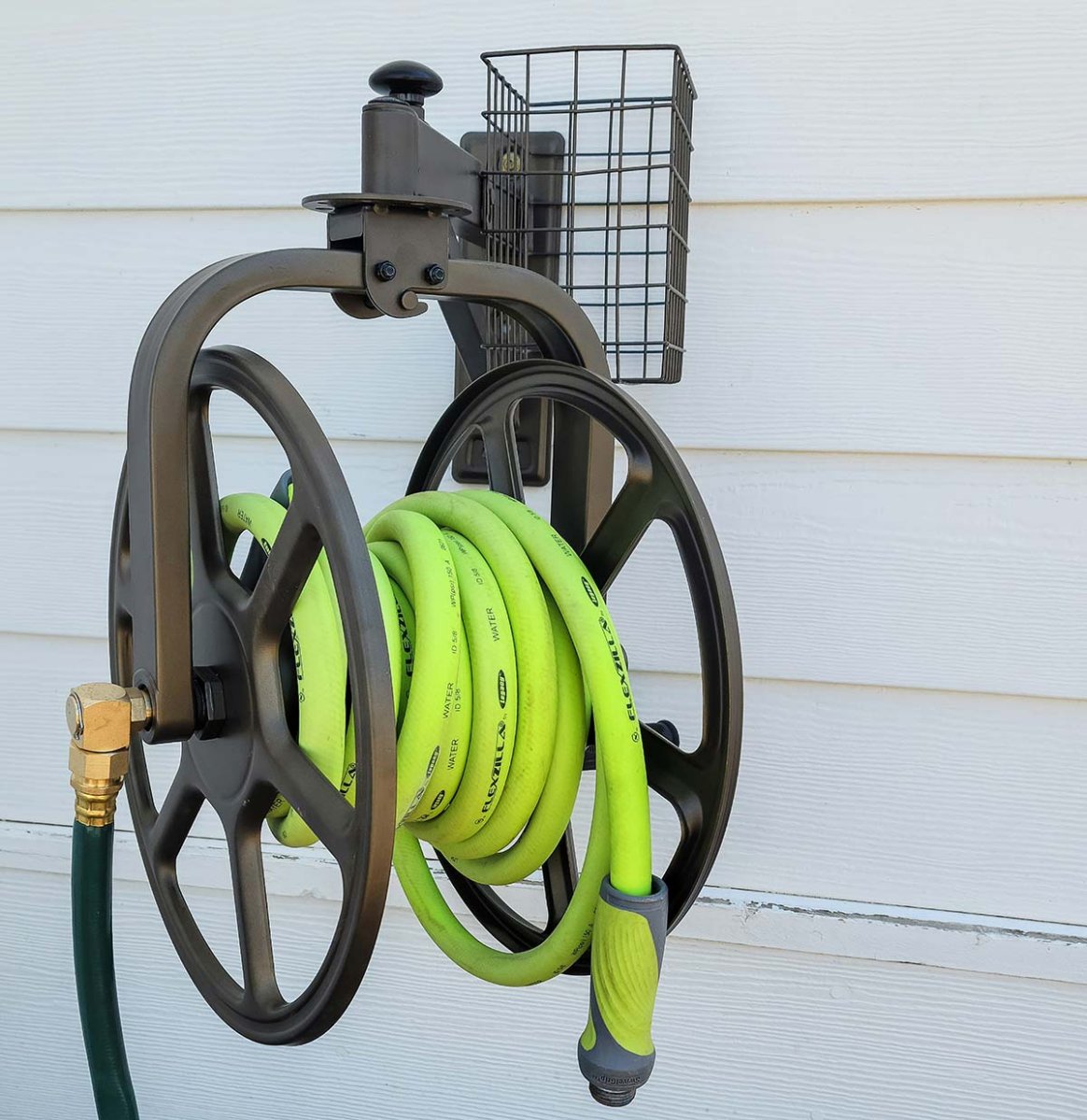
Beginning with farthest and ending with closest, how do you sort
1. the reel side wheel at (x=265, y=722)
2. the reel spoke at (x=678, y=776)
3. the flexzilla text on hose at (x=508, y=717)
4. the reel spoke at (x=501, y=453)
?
the reel spoke at (x=501, y=453)
the reel spoke at (x=678, y=776)
the flexzilla text on hose at (x=508, y=717)
the reel side wheel at (x=265, y=722)

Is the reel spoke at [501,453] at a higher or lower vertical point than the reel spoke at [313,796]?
higher

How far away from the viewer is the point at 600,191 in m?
1.30

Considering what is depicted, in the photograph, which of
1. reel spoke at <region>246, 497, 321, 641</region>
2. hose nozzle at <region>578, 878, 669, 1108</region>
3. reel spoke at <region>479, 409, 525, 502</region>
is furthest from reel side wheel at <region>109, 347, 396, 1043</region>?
reel spoke at <region>479, 409, 525, 502</region>

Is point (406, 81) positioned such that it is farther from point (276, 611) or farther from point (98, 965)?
point (98, 965)

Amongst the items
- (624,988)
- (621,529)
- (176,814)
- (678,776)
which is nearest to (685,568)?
(621,529)

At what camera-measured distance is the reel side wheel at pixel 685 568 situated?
0.91 metres

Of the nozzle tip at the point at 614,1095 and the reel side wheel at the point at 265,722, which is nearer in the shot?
A: the reel side wheel at the point at 265,722

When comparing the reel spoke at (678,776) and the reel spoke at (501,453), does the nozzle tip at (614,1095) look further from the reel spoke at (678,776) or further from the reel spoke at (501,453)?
the reel spoke at (501,453)

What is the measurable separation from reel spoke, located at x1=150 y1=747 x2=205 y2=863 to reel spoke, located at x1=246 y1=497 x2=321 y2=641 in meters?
0.16

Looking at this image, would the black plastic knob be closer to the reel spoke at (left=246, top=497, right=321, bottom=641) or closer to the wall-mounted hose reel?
the wall-mounted hose reel

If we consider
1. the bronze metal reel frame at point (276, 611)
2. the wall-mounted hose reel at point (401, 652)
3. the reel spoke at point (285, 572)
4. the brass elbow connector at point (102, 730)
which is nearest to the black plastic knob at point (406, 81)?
the wall-mounted hose reel at point (401, 652)

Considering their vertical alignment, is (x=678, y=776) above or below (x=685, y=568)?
below

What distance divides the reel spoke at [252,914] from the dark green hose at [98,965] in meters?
0.10

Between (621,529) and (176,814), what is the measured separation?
0.42 meters
